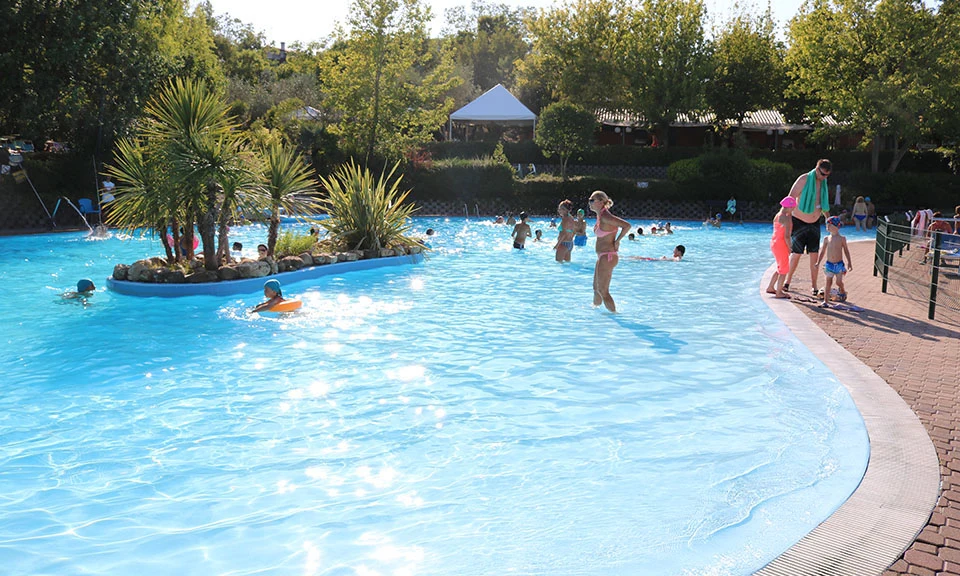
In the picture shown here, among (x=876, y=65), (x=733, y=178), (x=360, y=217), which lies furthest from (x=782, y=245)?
(x=876, y=65)

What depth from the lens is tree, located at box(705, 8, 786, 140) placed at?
4881 cm

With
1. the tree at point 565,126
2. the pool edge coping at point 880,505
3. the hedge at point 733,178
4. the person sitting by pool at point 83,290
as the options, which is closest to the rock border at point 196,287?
the person sitting by pool at point 83,290

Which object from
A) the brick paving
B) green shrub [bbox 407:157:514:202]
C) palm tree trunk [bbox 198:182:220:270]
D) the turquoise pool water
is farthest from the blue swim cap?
green shrub [bbox 407:157:514:202]

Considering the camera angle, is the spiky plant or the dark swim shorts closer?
the dark swim shorts

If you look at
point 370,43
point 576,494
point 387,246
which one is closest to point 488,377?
point 576,494

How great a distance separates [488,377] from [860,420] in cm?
394

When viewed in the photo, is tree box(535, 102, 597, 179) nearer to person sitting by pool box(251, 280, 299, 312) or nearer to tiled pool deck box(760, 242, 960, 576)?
person sitting by pool box(251, 280, 299, 312)

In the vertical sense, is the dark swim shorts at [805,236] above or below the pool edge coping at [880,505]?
above

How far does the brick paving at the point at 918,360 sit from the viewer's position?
4125mm

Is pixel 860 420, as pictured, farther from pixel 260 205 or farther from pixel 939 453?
pixel 260 205

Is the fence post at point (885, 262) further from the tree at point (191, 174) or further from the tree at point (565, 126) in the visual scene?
the tree at point (565, 126)

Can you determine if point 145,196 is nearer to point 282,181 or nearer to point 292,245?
point 282,181

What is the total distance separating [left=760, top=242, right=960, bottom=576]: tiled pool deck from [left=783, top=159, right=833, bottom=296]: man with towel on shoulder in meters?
1.24

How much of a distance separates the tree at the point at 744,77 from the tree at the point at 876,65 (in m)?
10.2
